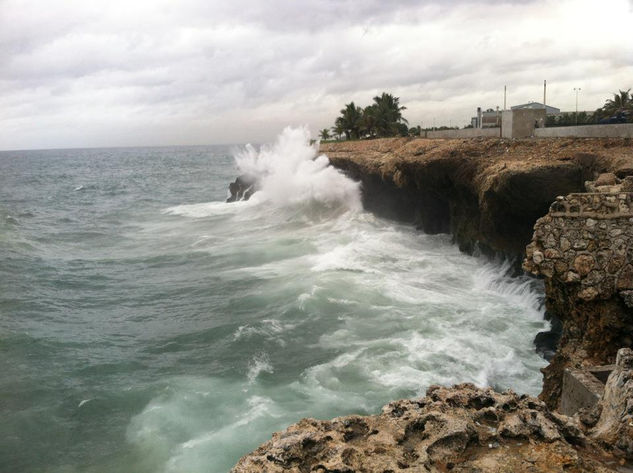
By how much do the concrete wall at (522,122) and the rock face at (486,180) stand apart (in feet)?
4.53

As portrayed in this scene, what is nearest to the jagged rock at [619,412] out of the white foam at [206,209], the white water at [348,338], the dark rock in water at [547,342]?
the white water at [348,338]

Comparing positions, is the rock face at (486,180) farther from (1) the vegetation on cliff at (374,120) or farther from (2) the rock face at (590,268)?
(1) the vegetation on cliff at (374,120)

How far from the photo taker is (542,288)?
47.2 ft

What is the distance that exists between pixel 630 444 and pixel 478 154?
1556cm

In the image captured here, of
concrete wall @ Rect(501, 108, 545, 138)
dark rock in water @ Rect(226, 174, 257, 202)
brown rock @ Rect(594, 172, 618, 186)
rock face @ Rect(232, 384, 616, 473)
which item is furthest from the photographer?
dark rock in water @ Rect(226, 174, 257, 202)

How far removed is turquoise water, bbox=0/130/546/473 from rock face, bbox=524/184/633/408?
7.54 feet

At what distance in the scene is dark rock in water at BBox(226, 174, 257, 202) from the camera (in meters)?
43.9

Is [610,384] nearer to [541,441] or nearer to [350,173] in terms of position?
[541,441]

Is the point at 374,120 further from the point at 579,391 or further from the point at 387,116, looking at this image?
the point at 579,391

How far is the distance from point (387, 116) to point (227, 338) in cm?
3955

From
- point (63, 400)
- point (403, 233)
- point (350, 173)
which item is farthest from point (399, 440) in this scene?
point (350, 173)

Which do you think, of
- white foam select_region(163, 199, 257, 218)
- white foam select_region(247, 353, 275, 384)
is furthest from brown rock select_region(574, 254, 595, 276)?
white foam select_region(163, 199, 257, 218)

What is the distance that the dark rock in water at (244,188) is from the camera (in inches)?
1727

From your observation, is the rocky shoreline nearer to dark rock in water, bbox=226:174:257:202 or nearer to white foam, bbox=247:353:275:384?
white foam, bbox=247:353:275:384
